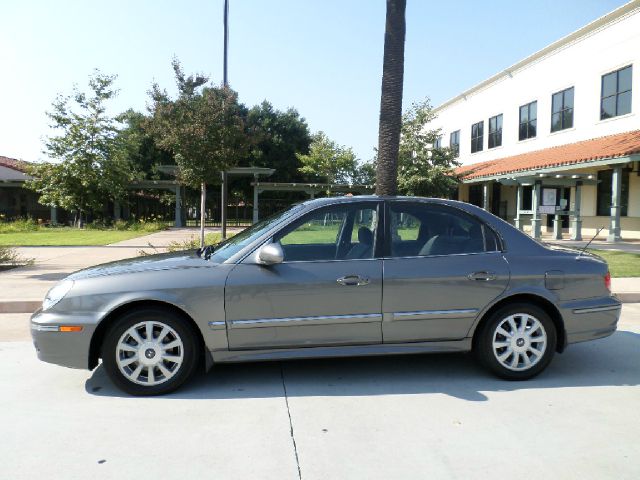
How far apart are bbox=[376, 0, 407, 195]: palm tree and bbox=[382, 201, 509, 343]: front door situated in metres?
6.13

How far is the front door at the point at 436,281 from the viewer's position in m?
4.31

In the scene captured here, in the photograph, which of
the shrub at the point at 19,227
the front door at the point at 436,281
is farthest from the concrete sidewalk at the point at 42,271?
the shrub at the point at 19,227

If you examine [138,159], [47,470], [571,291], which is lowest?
[47,470]

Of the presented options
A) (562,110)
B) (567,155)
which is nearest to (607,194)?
(567,155)

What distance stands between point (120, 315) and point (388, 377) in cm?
235

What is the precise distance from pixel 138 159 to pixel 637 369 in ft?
126

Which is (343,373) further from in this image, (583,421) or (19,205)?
(19,205)

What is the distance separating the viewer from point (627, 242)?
17.8 metres

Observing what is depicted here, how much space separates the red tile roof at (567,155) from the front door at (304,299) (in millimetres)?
15314

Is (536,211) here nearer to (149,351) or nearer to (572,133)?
(572,133)

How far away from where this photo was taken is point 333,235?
4.81 m

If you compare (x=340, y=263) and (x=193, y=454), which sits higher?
(x=340, y=263)

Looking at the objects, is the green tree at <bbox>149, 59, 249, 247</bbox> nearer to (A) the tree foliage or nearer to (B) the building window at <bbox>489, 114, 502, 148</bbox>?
(A) the tree foliage

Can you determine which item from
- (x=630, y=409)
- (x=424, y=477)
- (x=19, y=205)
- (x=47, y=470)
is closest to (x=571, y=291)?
(x=630, y=409)
